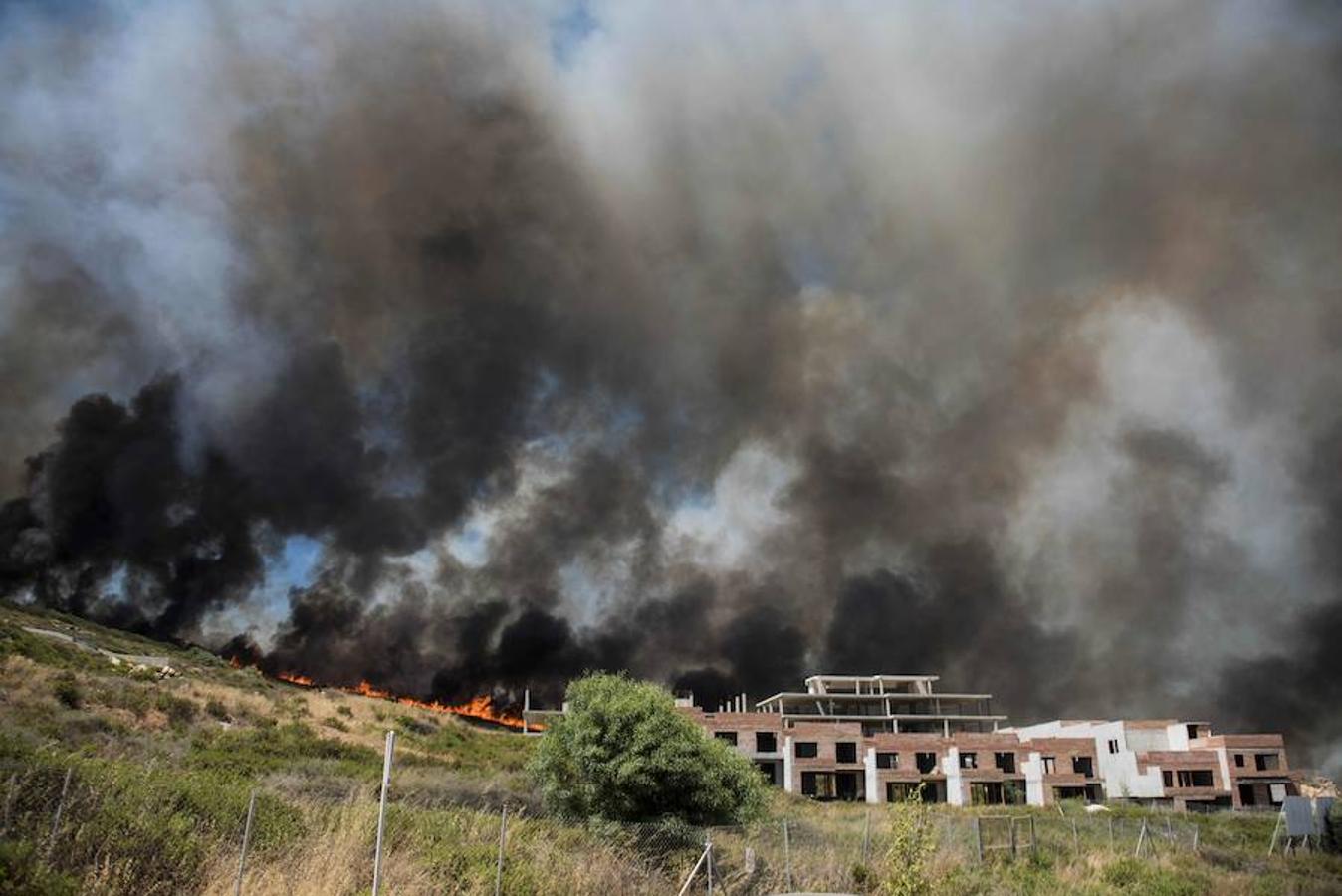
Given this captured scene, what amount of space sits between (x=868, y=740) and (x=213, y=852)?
281 ft

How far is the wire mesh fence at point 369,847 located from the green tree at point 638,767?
3.64 ft

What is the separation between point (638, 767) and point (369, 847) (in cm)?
1203

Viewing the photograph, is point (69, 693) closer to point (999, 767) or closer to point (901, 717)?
point (999, 767)

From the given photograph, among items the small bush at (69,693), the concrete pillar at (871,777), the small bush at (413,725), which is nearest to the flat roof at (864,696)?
the concrete pillar at (871,777)

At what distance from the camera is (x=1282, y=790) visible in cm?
9019

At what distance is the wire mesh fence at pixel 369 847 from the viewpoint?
1149 cm

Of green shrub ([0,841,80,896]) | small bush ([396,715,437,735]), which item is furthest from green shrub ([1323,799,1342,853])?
small bush ([396,715,437,735])

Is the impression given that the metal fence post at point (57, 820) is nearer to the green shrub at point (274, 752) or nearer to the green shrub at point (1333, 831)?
the green shrub at point (274, 752)

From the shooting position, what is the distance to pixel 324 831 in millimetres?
15469

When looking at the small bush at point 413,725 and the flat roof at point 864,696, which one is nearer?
the small bush at point 413,725

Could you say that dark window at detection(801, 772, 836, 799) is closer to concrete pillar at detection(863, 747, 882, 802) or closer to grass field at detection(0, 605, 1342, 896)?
concrete pillar at detection(863, 747, 882, 802)

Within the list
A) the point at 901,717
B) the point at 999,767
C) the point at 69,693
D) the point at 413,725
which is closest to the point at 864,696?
the point at 901,717

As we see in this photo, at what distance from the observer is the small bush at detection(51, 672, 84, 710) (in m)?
37.2

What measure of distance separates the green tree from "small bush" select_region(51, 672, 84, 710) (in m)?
22.7
